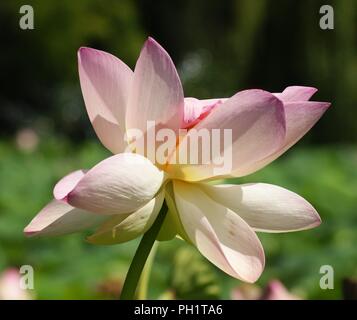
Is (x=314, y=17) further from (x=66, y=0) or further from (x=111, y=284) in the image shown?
(x=111, y=284)

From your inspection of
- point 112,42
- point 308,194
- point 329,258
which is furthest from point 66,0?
point 329,258

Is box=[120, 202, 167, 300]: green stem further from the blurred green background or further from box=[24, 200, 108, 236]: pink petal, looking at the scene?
the blurred green background

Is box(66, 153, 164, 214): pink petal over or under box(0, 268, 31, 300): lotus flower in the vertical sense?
over

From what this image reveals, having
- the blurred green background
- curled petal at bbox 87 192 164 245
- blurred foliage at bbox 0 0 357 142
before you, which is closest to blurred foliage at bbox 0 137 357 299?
the blurred green background

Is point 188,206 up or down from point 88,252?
up

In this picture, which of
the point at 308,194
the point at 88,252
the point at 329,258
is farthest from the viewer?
the point at 308,194

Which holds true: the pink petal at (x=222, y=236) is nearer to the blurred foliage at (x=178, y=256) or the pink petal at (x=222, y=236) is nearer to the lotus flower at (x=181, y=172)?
the lotus flower at (x=181, y=172)

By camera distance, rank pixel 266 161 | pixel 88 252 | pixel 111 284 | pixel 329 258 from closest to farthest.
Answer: pixel 266 161
pixel 111 284
pixel 329 258
pixel 88 252
